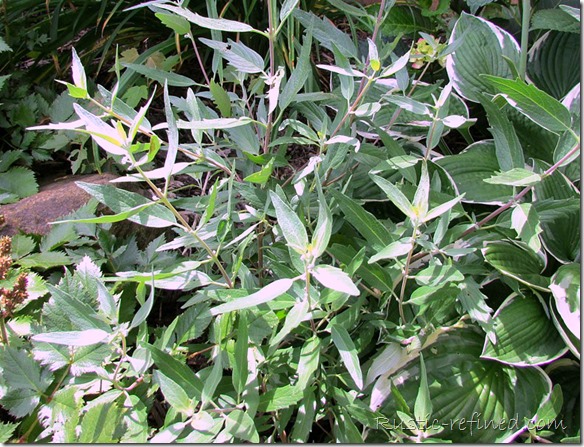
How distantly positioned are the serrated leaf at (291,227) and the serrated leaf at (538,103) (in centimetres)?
38

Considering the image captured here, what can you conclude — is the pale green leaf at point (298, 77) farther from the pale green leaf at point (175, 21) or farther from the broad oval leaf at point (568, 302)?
the broad oval leaf at point (568, 302)

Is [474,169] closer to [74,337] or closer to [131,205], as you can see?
[131,205]

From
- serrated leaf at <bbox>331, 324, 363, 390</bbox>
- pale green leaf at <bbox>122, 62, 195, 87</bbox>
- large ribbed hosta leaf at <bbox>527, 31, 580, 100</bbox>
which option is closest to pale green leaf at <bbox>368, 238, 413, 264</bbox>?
serrated leaf at <bbox>331, 324, 363, 390</bbox>

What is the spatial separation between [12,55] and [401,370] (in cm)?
160

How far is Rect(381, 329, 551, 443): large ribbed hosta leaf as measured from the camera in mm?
878

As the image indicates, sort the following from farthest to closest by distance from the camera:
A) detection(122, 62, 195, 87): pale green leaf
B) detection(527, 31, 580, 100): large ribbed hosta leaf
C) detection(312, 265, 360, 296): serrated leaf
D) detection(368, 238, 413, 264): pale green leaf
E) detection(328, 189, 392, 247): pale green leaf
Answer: detection(527, 31, 580, 100): large ribbed hosta leaf < detection(122, 62, 195, 87): pale green leaf < detection(328, 189, 392, 247): pale green leaf < detection(368, 238, 413, 264): pale green leaf < detection(312, 265, 360, 296): serrated leaf

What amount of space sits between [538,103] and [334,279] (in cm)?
42

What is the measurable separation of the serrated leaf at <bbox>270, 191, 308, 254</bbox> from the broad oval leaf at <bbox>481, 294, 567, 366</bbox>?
40 cm

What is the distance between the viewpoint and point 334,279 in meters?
0.68

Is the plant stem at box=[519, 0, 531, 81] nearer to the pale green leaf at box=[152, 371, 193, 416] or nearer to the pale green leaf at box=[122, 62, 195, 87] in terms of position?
the pale green leaf at box=[122, 62, 195, 87]

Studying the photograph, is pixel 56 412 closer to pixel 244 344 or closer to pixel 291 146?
pixel 244 344

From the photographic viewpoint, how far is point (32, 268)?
114 centimetres

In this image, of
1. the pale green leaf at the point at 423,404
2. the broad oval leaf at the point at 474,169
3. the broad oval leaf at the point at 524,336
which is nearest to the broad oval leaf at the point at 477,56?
the broad oval leaf at the point at 474,169

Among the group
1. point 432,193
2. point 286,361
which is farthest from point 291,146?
point 286,361
